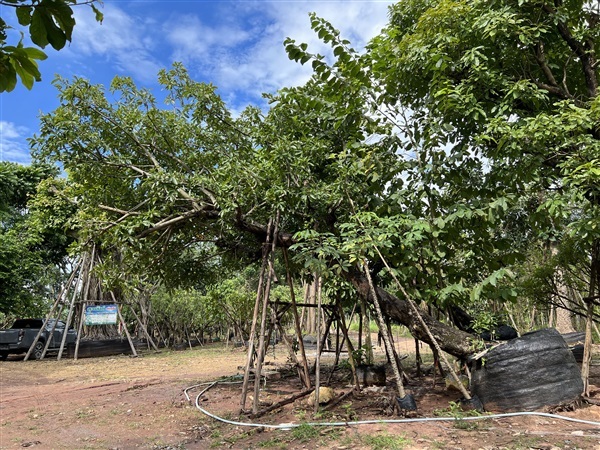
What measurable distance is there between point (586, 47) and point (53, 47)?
5865 millimetres

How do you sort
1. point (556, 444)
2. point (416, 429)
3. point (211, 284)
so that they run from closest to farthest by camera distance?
point (556, 444) < point (416, 429) < point (211, 284)

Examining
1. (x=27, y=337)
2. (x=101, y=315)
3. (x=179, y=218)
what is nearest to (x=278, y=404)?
(x=179, y=218)

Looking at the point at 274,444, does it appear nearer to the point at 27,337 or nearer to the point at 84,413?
the point at 84,413

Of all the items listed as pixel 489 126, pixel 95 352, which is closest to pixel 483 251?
pixel 489 126

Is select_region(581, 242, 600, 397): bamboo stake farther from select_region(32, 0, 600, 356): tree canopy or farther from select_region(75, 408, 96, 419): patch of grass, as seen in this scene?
select_region(75, 408, 96, 419): patch of grass

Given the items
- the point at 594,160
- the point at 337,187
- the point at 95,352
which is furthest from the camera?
the point at 95,352

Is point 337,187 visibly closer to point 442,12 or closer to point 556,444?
point 442,12

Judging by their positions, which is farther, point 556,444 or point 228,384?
point 228,384

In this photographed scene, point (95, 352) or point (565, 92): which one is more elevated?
point (565, 92)

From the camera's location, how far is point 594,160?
3.73m

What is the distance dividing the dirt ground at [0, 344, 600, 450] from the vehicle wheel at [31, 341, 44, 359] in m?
7.23

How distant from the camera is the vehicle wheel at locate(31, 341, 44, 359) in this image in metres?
14.7

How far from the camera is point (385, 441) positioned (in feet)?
12.2

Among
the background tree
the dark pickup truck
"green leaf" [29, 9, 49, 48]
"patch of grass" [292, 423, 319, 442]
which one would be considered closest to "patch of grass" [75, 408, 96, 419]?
"patch of grass" [292, 423, 319, 442]
